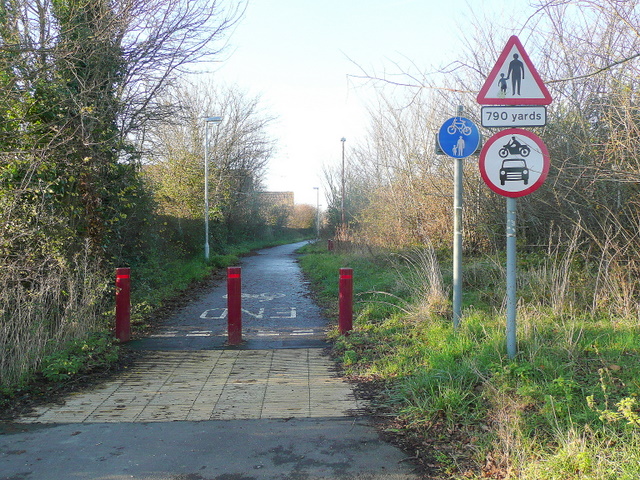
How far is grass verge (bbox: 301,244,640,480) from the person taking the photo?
11.9ft

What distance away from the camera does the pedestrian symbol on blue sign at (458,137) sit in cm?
736

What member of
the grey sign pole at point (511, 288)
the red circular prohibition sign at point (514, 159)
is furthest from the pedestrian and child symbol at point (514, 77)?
the grey sign pole at point (511, 288)

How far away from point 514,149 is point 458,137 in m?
1.97

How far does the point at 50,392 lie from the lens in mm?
5871

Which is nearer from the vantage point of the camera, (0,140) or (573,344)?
(573,344)

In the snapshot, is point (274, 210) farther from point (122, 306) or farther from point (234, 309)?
point (234, 309)

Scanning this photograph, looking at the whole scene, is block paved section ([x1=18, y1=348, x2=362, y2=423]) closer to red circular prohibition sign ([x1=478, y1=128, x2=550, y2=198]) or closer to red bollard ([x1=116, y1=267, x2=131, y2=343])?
red bollard ([x1=116, y1=267, x2=131, y2=343])

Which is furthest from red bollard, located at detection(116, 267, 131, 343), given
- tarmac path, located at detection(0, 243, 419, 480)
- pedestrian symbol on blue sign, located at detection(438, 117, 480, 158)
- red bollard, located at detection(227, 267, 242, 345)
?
pedestrian symbol on blue sign, located at detection(438, 117, 480, 158)

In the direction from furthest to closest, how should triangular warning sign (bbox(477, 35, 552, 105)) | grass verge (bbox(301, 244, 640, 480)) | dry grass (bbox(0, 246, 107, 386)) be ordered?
dry grass (bbox(0, 246, 107, 386)) → triangular warning sign (bbox(477, 35, 552, 105)) → grass verge (bbox(301, 244, 640, 480))

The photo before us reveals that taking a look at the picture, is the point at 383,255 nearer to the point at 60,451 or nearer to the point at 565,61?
the point at 565,61

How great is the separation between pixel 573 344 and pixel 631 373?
82 centimetres

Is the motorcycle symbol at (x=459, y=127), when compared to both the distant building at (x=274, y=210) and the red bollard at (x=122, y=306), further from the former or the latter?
the distant building at (x=274, y=210)

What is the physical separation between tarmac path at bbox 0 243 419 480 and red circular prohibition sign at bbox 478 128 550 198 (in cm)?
256

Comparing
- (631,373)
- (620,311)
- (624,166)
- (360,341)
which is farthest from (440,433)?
(624,166)
